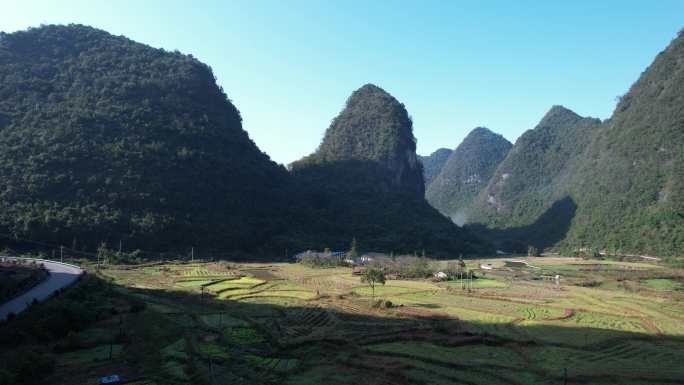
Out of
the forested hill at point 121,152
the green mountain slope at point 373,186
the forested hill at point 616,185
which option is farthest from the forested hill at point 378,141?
the forested hill at point 616,185

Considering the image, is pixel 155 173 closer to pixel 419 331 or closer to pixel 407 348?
pixel 419 331

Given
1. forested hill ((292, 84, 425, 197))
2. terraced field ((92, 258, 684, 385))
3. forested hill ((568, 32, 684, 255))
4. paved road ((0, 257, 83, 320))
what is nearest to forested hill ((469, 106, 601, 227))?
forested hill ((568, 32, 684, 255))

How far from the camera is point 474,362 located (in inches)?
915

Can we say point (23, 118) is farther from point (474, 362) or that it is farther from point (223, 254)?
point (474, 362)

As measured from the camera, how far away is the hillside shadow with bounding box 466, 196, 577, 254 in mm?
116863

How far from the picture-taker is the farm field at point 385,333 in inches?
840

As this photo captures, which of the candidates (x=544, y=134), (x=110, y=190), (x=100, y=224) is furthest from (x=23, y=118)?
(x=544, y=134)

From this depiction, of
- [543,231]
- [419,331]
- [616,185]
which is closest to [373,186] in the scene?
[543,231]

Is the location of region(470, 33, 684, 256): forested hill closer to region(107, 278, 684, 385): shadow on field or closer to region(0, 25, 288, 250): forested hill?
region(107, 278, 684, 385): shadow on field

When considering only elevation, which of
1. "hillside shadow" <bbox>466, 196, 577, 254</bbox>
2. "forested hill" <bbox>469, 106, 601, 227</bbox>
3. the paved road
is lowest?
the paved road

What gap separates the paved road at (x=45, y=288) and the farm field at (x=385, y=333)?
12.9 ft

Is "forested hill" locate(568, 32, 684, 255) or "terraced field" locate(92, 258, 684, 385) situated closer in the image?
"terraced field" locate(92, 258, 684, 385)

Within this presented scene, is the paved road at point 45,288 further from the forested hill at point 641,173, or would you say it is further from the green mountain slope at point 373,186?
the forested hill at point 641,173

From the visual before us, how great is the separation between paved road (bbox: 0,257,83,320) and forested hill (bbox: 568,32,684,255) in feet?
291
